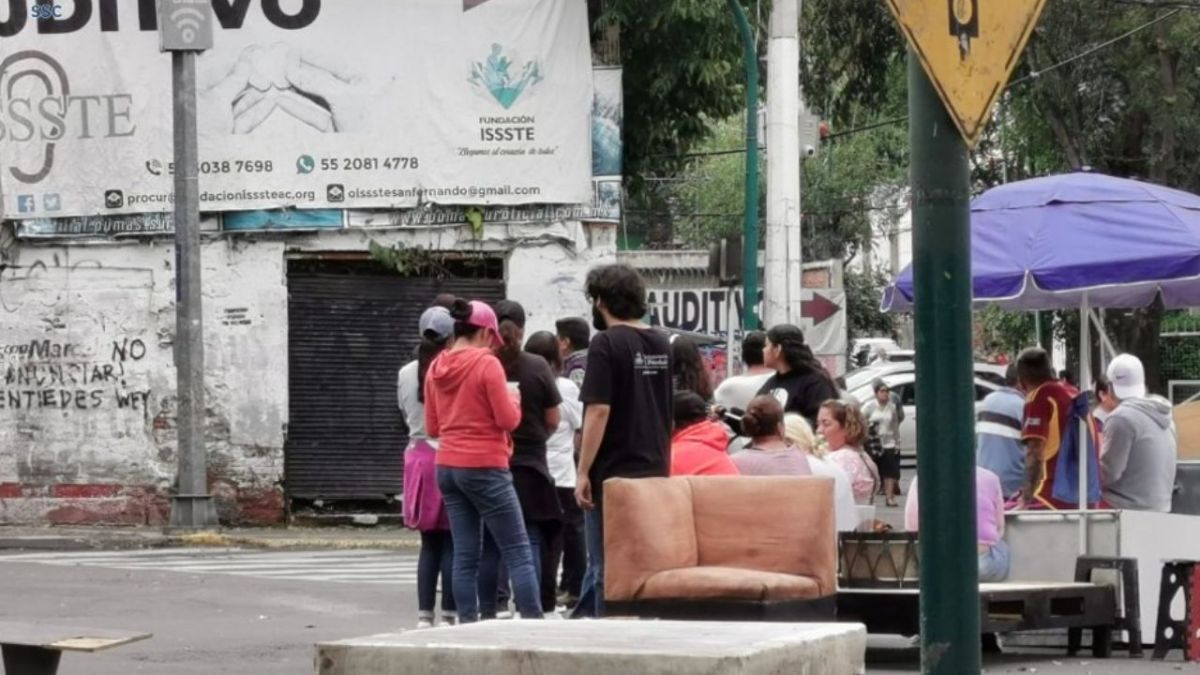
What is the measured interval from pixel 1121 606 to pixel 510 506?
10.9 ft

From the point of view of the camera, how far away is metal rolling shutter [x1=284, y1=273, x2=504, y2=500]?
21391mm

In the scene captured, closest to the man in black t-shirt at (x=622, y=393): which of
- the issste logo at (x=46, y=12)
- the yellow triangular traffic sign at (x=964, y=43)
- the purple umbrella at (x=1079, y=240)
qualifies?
the purple umbrella at (x=1079, y=240)

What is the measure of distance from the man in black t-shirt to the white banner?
11.2m

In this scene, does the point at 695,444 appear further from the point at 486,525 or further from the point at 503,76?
the point at 503,76

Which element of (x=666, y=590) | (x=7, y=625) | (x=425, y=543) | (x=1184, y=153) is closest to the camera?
(x=7, y=625)

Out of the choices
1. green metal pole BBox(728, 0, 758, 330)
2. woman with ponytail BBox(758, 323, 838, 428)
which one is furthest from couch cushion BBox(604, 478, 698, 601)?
green metal pole BBox(728, 0, 758, 330)

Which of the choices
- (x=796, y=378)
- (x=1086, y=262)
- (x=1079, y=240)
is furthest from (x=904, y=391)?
(x=1086, y=262)

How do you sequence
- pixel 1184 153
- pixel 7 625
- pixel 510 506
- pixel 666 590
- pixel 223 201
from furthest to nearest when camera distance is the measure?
pixel 1184 153, pixel 223 201, pixel 510 506, pixel 666 590, pixel 7 625

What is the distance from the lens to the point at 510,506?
11.1 meters

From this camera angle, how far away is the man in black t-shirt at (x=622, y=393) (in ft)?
32.9

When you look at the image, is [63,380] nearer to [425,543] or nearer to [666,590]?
[425,543]

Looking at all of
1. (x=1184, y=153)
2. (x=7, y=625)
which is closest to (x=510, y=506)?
(x=7, y=625)

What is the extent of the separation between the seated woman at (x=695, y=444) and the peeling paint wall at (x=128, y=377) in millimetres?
10783

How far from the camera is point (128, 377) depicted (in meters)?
21.2
